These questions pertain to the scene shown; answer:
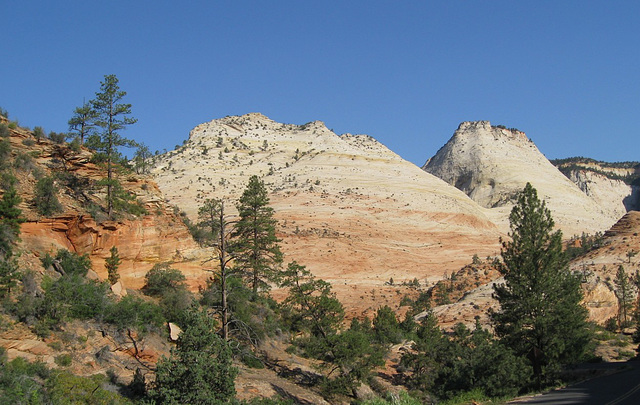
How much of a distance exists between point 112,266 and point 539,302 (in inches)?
728

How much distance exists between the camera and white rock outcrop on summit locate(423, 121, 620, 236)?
9394 cm

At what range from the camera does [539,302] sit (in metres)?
23.6

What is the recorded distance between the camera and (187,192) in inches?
2741

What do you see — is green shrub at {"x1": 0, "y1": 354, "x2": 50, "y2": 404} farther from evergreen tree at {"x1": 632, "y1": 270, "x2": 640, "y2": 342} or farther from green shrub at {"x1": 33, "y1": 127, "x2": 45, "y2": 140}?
evergreen tree at {"x1": 632, "y1": 270, "x2": 640, "y2": 342}

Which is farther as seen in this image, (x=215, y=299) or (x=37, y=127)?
(x=37, y=127)

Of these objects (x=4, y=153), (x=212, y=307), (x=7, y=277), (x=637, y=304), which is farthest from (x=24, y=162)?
(x=637, y=304)

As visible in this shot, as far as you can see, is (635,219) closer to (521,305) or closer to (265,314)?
(521,305)

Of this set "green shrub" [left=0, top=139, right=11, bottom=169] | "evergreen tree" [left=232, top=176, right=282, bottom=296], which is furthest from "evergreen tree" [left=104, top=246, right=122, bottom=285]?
"evergreen tree" [left=232, top=176, right=282, bottom=296]

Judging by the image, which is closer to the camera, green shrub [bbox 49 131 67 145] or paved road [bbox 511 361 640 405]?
paved road [bbox 511 361 640 405]

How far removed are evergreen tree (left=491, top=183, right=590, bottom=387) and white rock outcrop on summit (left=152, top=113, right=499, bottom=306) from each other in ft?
73.0

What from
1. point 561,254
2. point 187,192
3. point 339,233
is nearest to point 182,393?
point 561,254

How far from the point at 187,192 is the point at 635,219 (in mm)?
51974

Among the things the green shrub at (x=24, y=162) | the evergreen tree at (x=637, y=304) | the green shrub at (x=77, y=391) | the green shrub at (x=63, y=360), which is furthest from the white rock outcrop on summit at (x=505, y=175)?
the green shrub at (x=77, y=391)

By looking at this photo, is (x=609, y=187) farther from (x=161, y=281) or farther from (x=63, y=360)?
(x=63, y=360)
